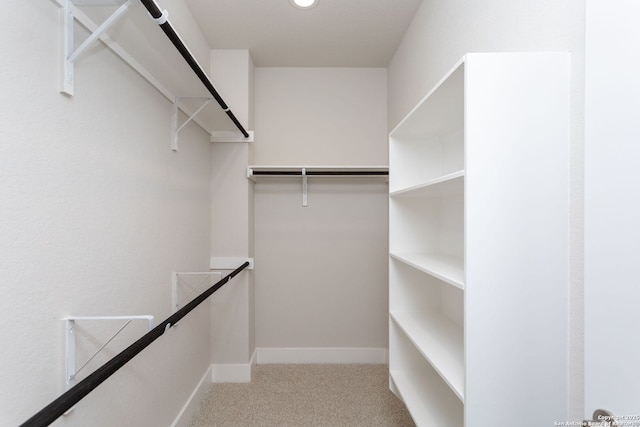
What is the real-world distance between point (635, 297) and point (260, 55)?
2.51m

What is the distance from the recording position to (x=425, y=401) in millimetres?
1321

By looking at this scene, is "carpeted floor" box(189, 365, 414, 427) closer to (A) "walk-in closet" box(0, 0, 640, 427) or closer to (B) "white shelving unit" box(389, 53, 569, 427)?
→ (A) "walk-in closet" box(0, 0, 640, 427)

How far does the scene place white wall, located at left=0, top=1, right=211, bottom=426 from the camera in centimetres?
75

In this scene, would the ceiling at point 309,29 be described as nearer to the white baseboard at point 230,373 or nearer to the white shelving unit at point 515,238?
the white shelving unit at point 515,238

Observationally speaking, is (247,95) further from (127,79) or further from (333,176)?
(127,79)

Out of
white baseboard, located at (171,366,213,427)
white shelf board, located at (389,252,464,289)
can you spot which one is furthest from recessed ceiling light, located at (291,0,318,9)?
white baseboard, located at (171,366,213,427)

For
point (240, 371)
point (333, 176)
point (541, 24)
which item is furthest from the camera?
point (333, 176)

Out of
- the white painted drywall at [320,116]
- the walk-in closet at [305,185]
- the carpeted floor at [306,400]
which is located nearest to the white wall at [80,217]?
the walk-in closet at [305,185]

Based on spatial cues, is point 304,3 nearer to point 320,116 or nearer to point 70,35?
point 320,116

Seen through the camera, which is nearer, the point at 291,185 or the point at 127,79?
the point at 127,79

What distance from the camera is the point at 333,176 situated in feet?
8.45

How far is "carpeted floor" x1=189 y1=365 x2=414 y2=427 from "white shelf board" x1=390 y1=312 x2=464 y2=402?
0.81 m

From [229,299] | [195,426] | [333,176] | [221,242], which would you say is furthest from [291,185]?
[195,426]

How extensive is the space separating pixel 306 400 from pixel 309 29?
2457 millimetres
